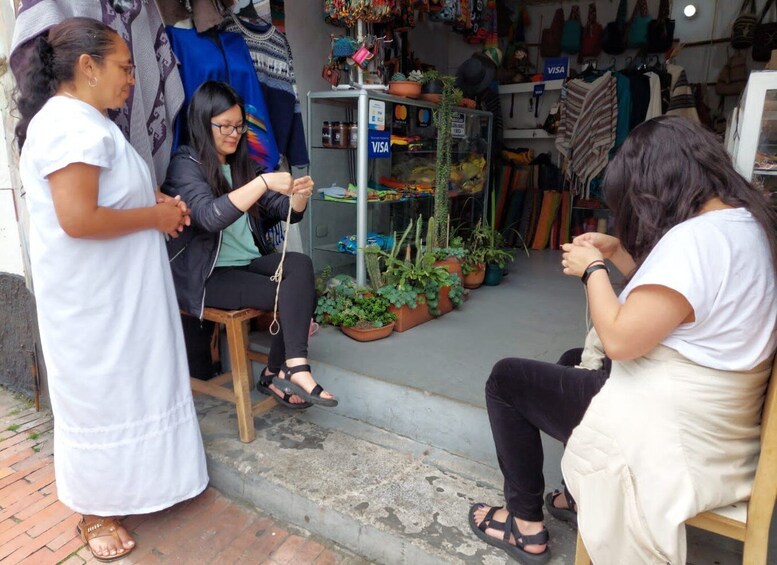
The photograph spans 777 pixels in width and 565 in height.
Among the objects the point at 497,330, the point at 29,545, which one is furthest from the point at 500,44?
the point at 29,545

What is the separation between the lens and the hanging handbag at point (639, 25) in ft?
18.5

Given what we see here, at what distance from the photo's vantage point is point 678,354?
1271 mm

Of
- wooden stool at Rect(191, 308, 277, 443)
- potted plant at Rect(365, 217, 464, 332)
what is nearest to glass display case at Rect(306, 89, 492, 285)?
potted plant at Rect(365, 217, 464, 332)

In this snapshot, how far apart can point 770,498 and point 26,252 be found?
3134 mm

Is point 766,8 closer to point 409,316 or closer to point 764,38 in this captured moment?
point 764,38

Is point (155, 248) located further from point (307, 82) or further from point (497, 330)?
point (307, 82)

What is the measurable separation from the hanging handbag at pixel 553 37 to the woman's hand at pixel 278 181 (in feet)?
16.6

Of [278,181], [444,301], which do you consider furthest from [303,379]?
[444,301]

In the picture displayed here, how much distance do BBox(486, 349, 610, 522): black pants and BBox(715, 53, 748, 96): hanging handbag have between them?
510 centimetres

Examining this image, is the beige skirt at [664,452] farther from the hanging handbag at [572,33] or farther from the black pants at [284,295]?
the hanging handbag at [572,33]

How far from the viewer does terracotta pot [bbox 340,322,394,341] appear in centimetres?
309

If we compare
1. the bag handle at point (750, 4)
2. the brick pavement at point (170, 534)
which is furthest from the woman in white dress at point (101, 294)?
the bag handle at point (750, 4)

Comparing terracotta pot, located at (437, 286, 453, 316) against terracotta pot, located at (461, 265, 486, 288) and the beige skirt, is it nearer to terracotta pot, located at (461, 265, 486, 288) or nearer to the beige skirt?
terracotta pot, located at (461, 265, 486, 288)

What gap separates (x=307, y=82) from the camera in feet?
12.8
